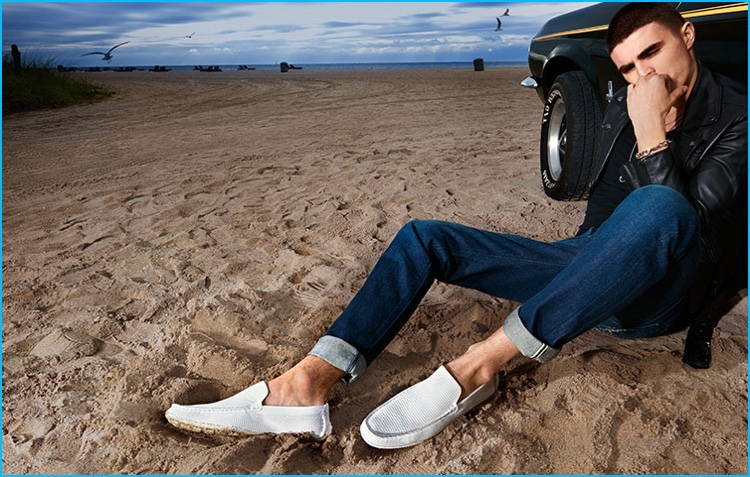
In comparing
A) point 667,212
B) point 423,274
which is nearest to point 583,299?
point 667,212

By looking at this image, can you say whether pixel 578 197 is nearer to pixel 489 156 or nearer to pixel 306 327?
pixel 489 156

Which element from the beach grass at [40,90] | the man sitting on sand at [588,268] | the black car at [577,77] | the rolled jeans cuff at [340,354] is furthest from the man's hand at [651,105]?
the beach grass at [40,90]

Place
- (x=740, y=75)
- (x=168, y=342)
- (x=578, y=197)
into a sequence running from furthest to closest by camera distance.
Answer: (x=578, y=197) → (x=168, y=342) → (x=740, y=75)

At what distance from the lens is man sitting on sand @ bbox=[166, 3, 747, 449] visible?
197cm

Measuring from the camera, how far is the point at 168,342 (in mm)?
2734

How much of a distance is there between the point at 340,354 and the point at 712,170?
1.37 meters

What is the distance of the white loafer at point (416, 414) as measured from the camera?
2.05 metres

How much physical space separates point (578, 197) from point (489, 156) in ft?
5.69

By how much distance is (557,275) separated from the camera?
210 centimetres

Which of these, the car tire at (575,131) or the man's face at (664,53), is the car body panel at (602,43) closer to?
the car tire at (575,131)

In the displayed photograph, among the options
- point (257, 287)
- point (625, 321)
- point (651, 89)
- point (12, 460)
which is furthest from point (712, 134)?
point (12, 460)

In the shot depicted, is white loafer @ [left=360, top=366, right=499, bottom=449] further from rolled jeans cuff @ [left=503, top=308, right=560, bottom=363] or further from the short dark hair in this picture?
the short dark hair

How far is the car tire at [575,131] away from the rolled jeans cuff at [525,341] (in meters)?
2.03

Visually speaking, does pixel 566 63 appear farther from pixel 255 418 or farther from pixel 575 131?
pixel 255 418
